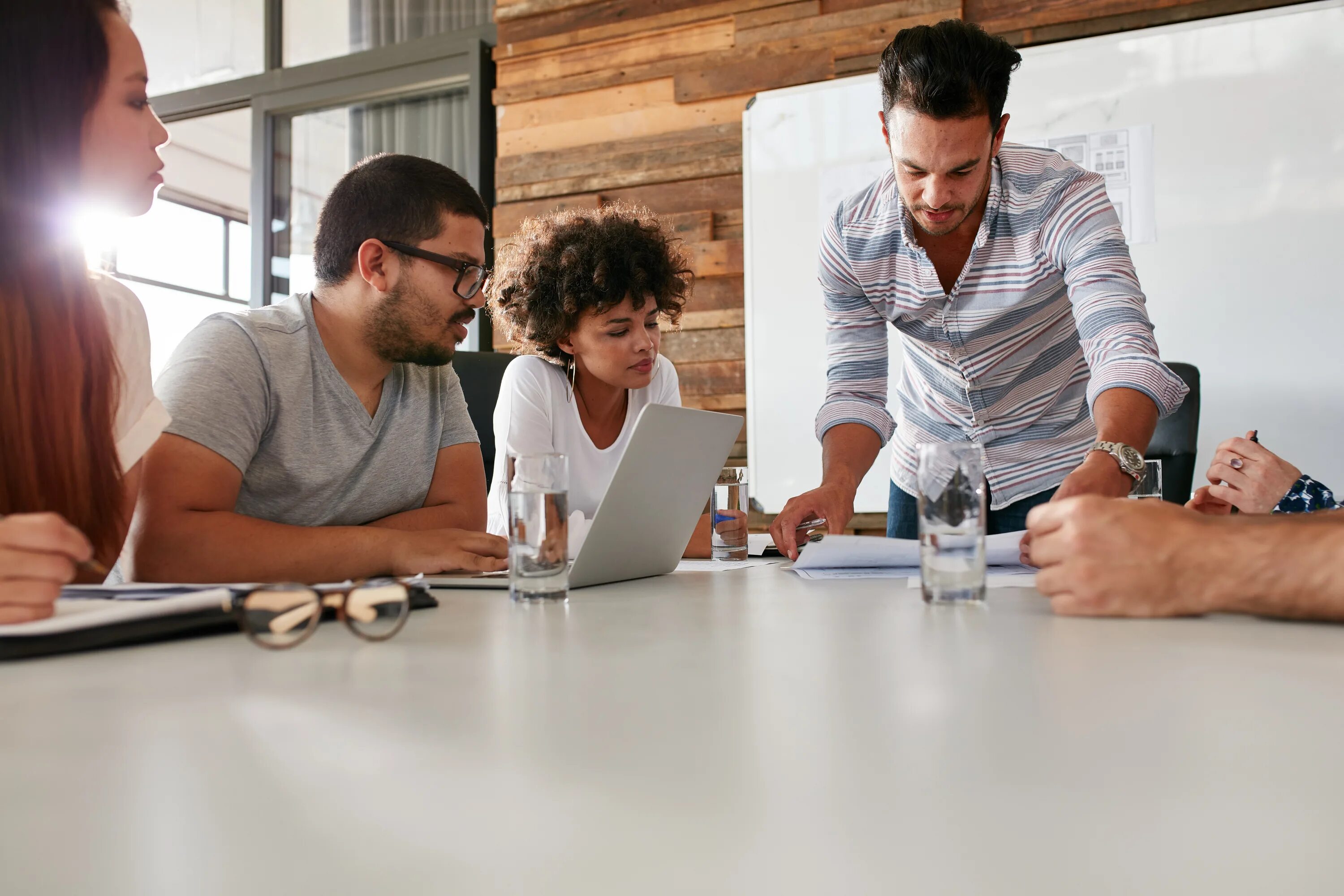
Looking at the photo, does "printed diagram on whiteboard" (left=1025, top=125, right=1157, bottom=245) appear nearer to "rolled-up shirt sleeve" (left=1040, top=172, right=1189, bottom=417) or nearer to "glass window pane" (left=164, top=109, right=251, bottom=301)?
"rolled-up shirt sleeve" (left=1040, top=172, right=1189, bottom=417)

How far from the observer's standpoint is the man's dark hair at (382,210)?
1.63 metres

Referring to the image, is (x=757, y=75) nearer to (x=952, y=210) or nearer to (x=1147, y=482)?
(x=952, y=210)

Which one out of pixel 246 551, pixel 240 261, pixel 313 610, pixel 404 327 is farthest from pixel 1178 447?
pixel 240 261

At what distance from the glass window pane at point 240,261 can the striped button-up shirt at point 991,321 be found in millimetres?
3396

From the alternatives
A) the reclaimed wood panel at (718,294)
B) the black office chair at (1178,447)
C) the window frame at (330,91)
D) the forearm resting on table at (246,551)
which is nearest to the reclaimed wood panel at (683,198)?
the reclaimed wood panel at (718,294)

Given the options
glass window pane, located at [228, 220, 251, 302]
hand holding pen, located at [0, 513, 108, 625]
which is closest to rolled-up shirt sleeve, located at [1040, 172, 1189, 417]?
hand holding pen, located at [0, 513, 108, 625]

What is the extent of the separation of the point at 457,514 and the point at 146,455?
0.49 m

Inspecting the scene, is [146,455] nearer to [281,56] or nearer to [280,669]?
[280,669]

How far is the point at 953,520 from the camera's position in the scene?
31.1 inches

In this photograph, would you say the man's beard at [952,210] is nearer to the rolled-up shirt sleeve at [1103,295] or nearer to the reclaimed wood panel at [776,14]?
the rolled-up shirt sleeve at [1103,295]

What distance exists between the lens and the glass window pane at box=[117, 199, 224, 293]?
576 centimetres

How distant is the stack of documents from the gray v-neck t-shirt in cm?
79

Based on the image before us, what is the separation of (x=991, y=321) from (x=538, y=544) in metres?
1.13

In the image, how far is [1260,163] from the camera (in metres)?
2.63
